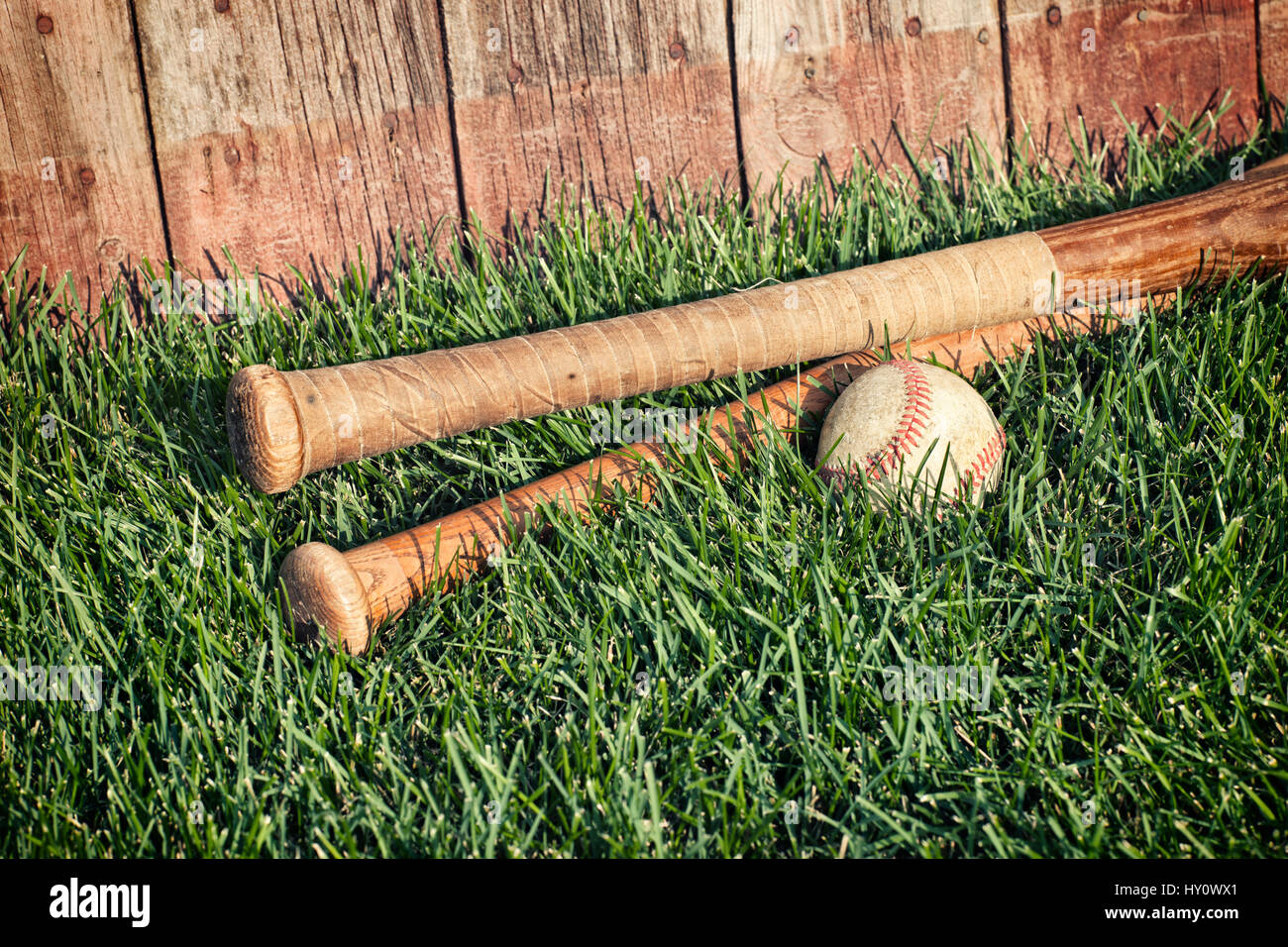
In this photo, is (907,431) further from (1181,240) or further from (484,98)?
(484,98)

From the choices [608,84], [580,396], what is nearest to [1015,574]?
[580,396]

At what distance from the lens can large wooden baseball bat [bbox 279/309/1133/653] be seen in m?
1.96

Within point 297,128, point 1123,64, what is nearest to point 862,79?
point 1123,64

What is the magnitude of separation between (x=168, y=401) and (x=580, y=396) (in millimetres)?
1275

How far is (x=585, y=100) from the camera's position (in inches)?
118

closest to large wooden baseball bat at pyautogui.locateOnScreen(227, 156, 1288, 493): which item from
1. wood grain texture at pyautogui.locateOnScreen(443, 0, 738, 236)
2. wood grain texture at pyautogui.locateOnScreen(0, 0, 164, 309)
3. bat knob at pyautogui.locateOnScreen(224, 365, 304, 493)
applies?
bat knob at pyautogui.locateOnScreen(224, 365, 304, 493)

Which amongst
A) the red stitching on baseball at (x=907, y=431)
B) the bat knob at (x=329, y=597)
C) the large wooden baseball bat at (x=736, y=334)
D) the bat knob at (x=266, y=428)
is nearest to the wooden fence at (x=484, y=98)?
the large wooden baseball bat at (x=736, y=334)

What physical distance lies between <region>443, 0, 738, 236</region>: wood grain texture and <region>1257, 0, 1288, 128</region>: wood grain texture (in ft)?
5.82

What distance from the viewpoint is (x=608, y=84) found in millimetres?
2990

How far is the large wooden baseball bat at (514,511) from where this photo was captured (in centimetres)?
196

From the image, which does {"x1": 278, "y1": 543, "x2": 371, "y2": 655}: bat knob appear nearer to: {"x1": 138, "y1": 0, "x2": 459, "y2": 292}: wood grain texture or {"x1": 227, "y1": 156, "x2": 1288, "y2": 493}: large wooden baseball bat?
{"x1": 227, "y1": 156, "x2": 1288, "y2": 493}: large wooden baseball bat

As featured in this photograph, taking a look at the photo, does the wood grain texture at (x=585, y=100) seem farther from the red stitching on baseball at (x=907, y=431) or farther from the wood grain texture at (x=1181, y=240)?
the red stitching on baseball at (x=907, y=431)
